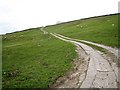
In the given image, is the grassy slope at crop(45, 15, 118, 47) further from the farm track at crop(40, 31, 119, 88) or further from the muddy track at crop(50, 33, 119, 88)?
the muddy track at crop(50, 33, 119, 88)

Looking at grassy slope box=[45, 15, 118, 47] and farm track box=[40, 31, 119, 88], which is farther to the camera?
grassy slope box=[45, 15, 118, 47]

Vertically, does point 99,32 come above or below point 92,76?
above

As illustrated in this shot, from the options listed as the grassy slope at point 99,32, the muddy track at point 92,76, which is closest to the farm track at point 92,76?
the muddy track at point 92,76

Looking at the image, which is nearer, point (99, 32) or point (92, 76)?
point (92, 76)

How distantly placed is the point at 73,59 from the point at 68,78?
381 inches

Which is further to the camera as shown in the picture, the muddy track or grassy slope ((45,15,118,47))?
grassy slope ((45,15,118,47))

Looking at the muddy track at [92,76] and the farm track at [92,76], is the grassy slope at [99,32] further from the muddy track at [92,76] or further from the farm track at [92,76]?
the muddy track at [92,76]

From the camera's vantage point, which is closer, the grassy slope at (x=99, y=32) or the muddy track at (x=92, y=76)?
the muddy track at (x=92, y=76)

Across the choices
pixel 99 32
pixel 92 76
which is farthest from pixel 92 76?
pixel 99 32

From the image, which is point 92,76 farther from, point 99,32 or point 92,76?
point 99,32

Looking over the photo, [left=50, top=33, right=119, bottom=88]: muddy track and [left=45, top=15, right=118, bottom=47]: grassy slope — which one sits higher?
[left=45, top=15, right=118, bottom=47]: grassy slope

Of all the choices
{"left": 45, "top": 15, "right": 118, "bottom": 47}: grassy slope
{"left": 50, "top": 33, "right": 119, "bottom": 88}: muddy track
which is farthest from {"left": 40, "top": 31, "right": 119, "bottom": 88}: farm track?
{"left": 45, "top": 15, "right": 118, "bottom": 47}: grassy slope

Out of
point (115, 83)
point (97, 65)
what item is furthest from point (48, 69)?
point (115, 83)

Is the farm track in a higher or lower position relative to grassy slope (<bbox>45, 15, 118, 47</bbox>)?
lower
